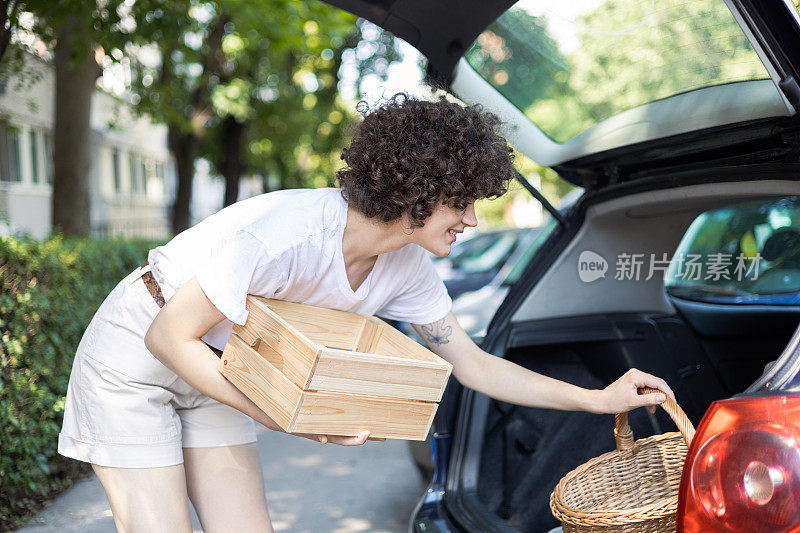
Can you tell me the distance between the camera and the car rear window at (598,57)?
2.11 m

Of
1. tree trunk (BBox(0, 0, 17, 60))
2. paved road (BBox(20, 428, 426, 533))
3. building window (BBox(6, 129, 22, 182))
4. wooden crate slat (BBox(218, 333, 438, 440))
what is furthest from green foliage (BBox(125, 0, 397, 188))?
building window (BBox(6, 129, 22, 182))

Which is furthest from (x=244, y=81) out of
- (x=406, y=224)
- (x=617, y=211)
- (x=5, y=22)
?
(x=406, y=224)

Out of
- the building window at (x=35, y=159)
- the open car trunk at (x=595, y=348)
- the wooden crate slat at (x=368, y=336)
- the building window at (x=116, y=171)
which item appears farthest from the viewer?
the building window at (x=116, y=171)

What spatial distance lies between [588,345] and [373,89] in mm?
1348

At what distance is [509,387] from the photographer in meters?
2.24

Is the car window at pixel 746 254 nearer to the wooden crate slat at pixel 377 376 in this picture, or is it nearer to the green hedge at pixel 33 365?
the wooden crate slat at pixel 377 376

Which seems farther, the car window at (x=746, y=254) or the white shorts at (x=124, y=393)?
the car window at (x=746, y=254)

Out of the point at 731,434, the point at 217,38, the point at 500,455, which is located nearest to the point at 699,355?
the point at 500,455

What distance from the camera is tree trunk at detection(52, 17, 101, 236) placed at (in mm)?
7840

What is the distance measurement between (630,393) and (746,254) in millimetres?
1278

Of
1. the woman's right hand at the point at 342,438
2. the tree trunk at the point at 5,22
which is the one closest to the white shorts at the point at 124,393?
the woman's right hand at the point at 342,438

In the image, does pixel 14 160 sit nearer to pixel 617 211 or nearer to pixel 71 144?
pixel 71 144

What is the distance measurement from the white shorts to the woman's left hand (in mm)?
1176

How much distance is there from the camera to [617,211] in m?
2.77
